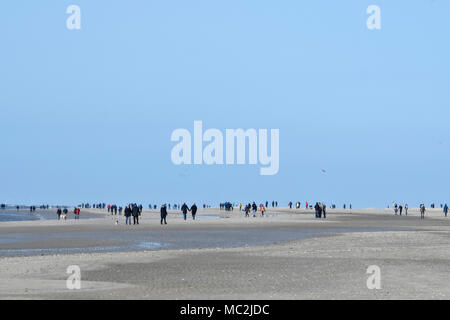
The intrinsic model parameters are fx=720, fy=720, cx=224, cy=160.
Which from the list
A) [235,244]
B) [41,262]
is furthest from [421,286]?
[235,244]

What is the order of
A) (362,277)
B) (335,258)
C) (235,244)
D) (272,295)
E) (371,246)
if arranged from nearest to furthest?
1. (272,295)
2. (362,277)
3. (335,258)
4. (371,246)
5. (235,244)

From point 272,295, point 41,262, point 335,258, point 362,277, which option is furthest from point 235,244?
point 272,295

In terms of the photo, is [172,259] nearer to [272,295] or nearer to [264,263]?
[264,263]

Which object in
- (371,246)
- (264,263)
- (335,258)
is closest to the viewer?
(264,263)

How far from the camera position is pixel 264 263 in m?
23.9

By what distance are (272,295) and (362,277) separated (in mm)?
4343

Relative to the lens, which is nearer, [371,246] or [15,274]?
[15,274]

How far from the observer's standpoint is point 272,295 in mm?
16141
